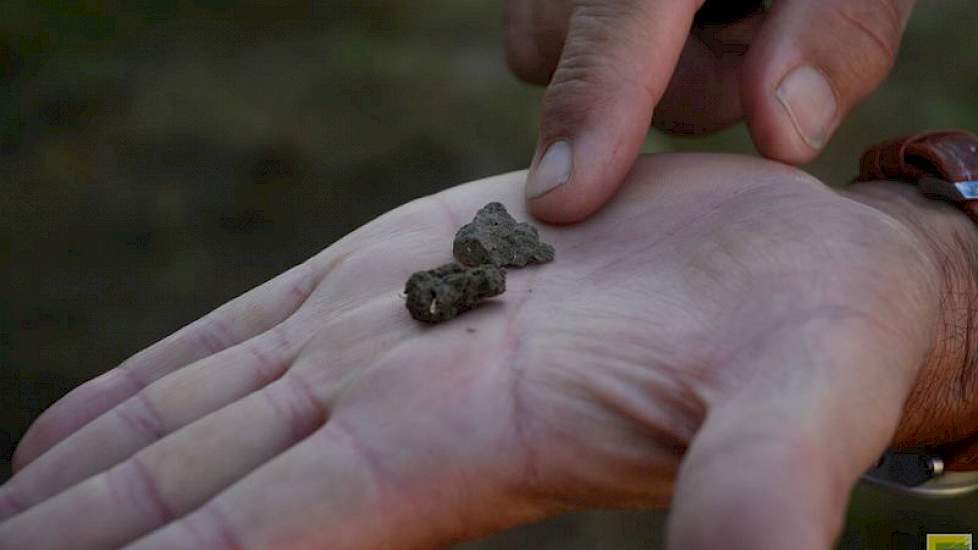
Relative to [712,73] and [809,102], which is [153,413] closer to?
[809,102]

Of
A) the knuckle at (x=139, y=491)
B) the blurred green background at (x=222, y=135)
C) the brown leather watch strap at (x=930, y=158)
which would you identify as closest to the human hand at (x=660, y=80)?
the brown leather watch strap at (x=930, y=158)

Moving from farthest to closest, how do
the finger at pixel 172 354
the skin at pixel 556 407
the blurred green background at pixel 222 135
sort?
the blurred green background at pixel 222 135 → the finger at pixel 172 354 → the skin at pixel 556 407

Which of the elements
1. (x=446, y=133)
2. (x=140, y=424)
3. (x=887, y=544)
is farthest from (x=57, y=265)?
(x=887, y=544)

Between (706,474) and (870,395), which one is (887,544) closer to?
(870,395)

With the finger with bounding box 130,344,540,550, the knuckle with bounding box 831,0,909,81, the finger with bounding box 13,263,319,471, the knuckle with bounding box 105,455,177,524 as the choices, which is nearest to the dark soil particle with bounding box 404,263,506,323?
the finger with bounding box 130,344,540,550

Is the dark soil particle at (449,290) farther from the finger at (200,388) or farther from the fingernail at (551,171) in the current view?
the fingernail at (551,171)

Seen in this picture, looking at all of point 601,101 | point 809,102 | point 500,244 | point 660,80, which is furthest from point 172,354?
point 809,102
